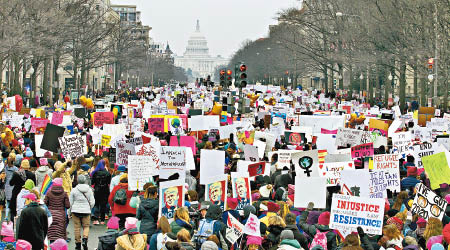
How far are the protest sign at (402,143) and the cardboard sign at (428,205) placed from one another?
773 cm

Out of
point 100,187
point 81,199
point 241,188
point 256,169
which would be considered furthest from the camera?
point 100,187

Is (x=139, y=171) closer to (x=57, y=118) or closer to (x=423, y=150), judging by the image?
(x=423, y=150)

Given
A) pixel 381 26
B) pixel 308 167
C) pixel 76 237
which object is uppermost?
pixel 381 26

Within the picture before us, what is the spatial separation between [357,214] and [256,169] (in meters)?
4.93

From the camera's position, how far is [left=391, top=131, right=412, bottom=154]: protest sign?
19734mm

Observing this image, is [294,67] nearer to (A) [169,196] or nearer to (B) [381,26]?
(B) [381,26]

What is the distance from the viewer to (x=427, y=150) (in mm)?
17594

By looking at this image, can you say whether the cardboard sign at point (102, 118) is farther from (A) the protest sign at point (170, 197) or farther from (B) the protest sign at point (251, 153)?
(A) the protest sign at point (170, 197)

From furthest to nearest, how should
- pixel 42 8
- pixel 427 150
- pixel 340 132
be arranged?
pixel 42 8 → pixel 340 132 → pixel 427 150

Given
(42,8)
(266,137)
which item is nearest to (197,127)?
(266,137)

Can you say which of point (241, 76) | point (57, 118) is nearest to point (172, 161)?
point (57, 118)

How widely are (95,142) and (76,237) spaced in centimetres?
813

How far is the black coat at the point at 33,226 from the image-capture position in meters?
12.1

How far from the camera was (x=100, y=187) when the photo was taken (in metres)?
16.7
